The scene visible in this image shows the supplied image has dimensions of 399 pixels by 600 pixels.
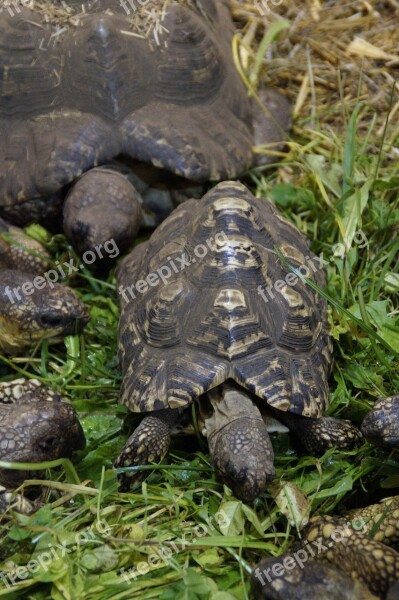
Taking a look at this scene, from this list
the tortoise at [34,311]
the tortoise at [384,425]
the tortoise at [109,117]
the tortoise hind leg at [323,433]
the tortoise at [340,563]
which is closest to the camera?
the tortoise at [340,563]

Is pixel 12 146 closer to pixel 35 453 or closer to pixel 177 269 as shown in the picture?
pixel 177 269

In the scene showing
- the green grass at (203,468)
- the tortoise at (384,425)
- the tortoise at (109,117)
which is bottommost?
the green grass at (203,468)

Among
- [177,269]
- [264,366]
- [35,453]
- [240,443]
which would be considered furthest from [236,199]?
[35,453]

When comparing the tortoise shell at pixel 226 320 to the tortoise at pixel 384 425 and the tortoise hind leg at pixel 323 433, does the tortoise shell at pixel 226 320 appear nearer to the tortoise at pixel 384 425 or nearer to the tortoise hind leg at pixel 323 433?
the tortoise hind leg at pixel 323 433

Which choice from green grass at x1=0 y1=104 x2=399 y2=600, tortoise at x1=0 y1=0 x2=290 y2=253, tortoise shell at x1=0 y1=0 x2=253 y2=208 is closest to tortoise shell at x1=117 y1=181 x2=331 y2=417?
green grass at x1=0 y1=104 x2=399 y2=600

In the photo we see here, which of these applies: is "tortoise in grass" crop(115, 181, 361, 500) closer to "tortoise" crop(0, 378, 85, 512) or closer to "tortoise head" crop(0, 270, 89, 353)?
"tortoise" crop(0, 378, 85, 512)

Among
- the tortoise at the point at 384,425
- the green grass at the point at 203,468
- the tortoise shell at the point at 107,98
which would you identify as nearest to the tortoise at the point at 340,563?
the green grass at the point at 203,468
